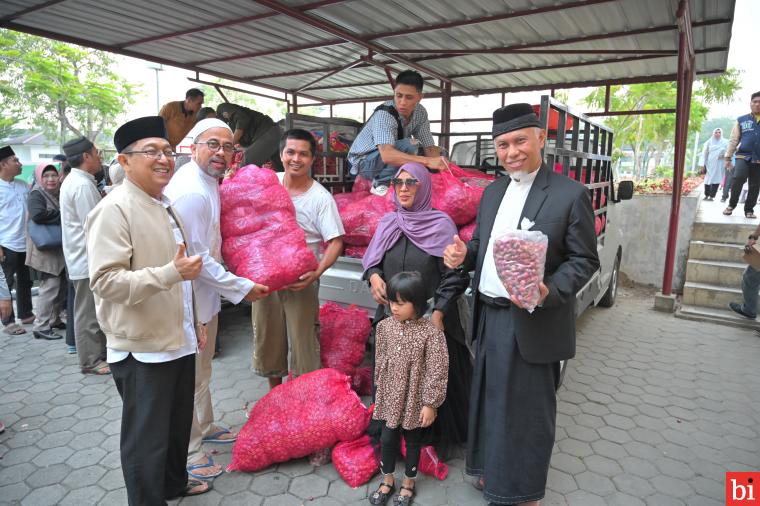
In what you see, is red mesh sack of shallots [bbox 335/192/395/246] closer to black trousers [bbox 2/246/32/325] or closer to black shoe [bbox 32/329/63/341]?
black shoe [bbox 32/329/63/341]

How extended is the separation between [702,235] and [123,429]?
7.58 meters

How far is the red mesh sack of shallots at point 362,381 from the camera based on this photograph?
3.53 m

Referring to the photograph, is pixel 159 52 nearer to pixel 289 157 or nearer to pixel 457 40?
pixel 457 40

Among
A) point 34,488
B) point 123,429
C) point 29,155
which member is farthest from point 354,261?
point 29,155

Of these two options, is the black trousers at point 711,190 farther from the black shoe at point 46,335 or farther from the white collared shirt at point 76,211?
the black shoe at point 46,335

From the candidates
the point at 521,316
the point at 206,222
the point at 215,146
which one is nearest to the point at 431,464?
the point at 521,316

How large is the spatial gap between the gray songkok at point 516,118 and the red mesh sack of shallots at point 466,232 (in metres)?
1.23

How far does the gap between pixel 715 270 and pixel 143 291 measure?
710cm

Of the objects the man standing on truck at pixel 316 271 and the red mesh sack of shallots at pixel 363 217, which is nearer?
the man standing on truck at pixel 316 271

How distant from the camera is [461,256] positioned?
6.97 ft

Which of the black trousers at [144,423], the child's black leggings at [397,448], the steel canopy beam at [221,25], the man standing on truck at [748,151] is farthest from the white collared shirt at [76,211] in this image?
the man standing on truck at [748,151]

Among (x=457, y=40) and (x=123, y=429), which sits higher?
(x=457, y=40)

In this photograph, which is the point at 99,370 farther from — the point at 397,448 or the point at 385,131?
the point at 385,131

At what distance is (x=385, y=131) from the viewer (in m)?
3.37
